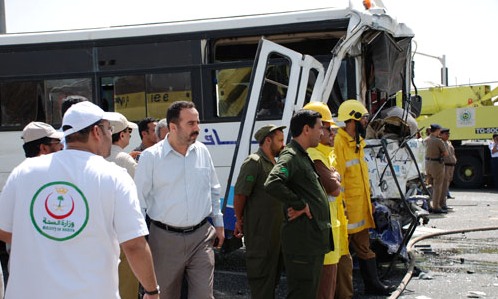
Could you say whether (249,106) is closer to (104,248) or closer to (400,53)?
(400,53)

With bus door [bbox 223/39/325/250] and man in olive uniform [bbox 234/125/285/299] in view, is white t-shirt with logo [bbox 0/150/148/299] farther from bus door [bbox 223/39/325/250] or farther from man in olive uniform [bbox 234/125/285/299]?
bus door [bbox 223/39/325/250]

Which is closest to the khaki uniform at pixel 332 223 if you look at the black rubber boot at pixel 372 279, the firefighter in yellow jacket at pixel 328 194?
the firefighter in yellow jacket at pixel 328 194

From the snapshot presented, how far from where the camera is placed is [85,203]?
314cm

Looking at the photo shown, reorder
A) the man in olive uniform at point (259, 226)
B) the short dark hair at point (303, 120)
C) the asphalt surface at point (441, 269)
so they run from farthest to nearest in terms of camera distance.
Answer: the asphalt surface at point (441, 269)
the man in olive uniform at point (259, 226)
the short dark hair at point (303, 120)

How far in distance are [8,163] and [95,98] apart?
1.54m

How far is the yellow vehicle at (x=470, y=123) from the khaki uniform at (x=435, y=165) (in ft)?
17.1

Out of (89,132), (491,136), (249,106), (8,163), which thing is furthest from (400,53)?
A: (491,136)

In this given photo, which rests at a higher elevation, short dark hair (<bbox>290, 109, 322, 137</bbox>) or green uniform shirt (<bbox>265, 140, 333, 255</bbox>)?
short dark hair (<bbox>290, 109, 322, 137</bbox>)

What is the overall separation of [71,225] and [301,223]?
240 cm

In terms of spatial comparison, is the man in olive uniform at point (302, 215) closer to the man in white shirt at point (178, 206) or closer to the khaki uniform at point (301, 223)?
the khaki uniform at point (301, 223)

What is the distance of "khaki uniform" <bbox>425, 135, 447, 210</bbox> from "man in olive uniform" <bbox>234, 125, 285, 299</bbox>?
9.42 m

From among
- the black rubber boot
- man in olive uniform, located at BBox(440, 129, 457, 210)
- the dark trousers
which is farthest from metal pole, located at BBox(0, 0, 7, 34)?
the dark trousers

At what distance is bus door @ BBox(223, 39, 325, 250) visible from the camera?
25.7ft

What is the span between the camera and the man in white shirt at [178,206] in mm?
4949
